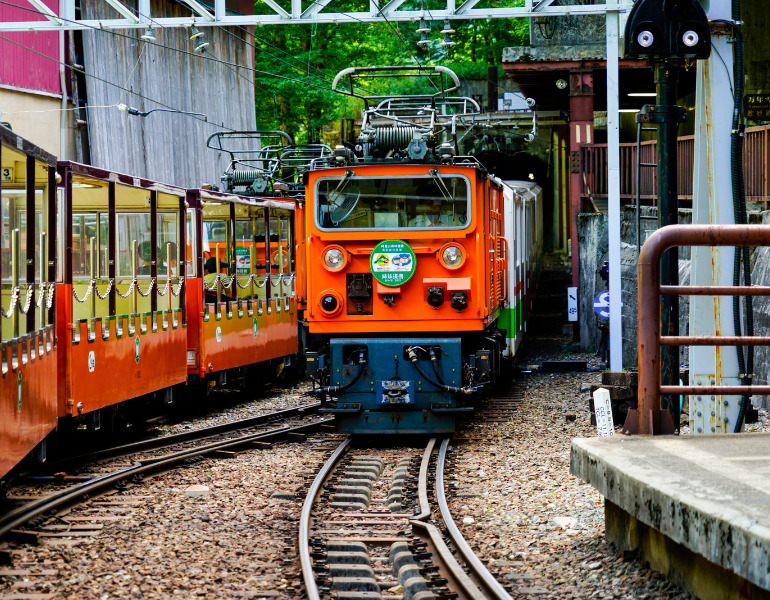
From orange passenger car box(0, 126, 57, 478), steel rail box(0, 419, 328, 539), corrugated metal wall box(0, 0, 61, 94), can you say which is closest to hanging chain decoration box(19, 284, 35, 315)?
orange passenger car box(0, 126, 57, 478)

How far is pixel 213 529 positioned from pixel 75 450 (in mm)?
4295

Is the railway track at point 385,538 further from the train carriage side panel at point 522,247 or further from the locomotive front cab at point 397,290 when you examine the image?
the train carriage side panel at point 522,247

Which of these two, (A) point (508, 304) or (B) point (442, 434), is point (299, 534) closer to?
(B) point (442, 434)

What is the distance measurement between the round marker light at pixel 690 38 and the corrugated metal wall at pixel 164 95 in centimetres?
1367

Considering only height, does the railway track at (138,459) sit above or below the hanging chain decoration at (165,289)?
below

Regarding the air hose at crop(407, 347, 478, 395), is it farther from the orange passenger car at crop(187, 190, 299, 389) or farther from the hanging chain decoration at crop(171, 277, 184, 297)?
the orange passenger car at crop(187, 190, 299, 389)

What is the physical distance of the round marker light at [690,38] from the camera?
795cm

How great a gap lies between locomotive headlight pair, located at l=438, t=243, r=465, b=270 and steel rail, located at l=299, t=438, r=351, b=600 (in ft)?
7.01

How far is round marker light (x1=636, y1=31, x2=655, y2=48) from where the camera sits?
8.00 meters

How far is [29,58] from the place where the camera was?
20062 millimetres

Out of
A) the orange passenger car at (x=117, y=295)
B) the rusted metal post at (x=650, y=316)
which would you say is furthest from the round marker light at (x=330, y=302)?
the rusted metal post at (x=650, y=316)

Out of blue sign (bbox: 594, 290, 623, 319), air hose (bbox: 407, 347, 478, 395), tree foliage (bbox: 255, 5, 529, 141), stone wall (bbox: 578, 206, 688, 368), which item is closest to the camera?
air hose (bbox: 407, 347, 478, 395)

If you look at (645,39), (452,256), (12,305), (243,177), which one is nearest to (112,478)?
(12,305)

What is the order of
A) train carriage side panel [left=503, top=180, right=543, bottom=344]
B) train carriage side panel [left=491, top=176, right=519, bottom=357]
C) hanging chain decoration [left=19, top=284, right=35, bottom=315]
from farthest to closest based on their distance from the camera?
train carriage side panel [left=503, top=180, right=543, bottom=344] < train carriage side panel [left=491, top=176, right=519, bottom=357] < hanging chain decoration [left=19, top=284, right=35, bottom=315]
